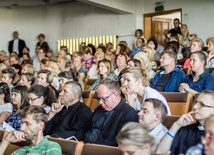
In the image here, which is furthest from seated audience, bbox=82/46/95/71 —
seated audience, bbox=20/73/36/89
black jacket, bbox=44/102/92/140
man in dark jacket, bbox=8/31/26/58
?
man in dark jacket, bbox=8/31/26/58

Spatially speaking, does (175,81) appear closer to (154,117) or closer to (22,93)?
(22,93)

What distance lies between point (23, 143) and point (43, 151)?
40 centimetres

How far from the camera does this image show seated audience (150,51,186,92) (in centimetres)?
442

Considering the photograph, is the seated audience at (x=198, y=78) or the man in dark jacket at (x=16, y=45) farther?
the man in dark jacket at (x=16, y=45)

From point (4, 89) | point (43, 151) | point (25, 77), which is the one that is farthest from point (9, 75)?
point (43, 151)

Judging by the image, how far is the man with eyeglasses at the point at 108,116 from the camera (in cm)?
288

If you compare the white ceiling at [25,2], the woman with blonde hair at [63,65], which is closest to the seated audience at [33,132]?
the woman with blonde hair at [63,65]

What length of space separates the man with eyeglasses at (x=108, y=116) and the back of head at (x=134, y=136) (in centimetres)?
89

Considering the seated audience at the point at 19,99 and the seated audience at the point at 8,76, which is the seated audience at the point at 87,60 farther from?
the seated audience at the point at 19,99

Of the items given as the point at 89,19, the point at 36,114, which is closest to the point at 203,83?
the point at 36,114

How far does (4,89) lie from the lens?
468 cm

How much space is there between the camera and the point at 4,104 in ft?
14.2

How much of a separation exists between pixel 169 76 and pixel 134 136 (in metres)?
2.71

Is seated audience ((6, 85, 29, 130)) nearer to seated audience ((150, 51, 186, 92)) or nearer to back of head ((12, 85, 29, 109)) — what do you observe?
back of head ((12, 85, 29, 109))
